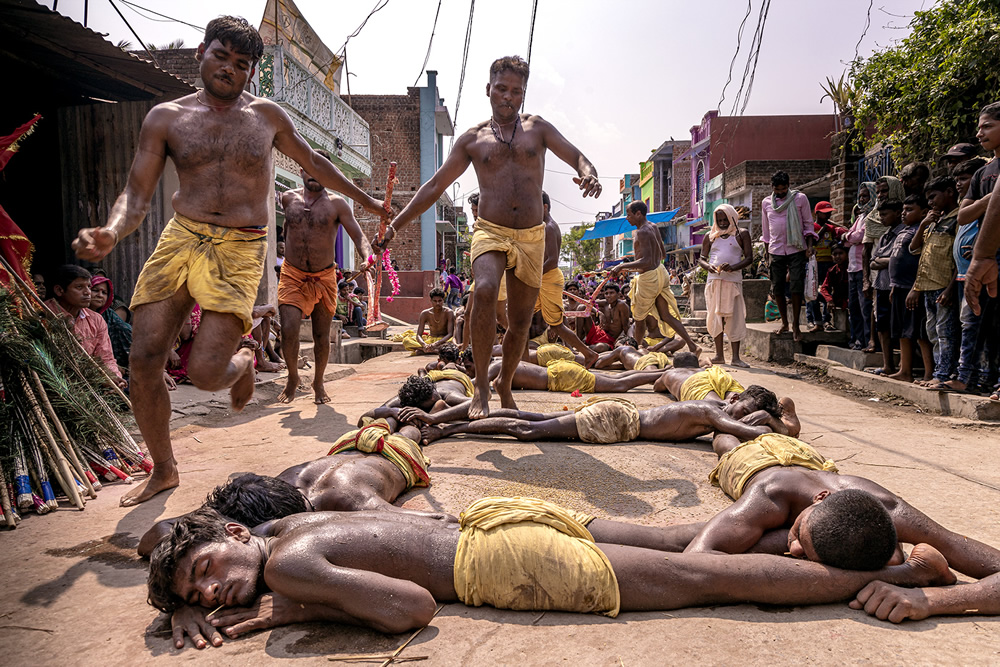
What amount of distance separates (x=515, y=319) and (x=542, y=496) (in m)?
1.51

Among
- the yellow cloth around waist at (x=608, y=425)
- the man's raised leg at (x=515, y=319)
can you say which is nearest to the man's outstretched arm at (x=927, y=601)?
the yellow cloth around waist at (x=608, y=425)

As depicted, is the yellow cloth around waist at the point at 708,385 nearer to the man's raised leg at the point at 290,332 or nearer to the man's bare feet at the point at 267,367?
Result: the man's raised leg at the point at 290,332

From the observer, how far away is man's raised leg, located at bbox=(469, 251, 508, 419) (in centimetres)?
390

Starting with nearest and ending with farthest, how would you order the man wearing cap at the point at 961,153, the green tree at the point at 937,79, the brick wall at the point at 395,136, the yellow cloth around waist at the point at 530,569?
1. the yellow cloth around waist at the point at 530,569
2. the man wearing cap at the point at 961,153
3. the green tree at the point at 937,79
4. the brick wall at the point at 395,136

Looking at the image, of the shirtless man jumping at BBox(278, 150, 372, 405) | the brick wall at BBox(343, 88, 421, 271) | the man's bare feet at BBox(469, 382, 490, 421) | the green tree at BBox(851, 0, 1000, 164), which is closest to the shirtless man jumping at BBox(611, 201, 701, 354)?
the green tree at BBox(851, 0, 1000, 164)

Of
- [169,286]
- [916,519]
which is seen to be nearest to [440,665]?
[916,519]

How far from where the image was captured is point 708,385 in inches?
195

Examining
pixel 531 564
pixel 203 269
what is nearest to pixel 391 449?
pixel 203 269

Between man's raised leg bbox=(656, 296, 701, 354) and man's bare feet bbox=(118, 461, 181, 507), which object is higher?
man's raised leg bbox=(656, 296, 701, 354)

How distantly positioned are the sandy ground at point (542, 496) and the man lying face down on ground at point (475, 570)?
0.05m

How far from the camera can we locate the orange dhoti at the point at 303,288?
545 centimetres

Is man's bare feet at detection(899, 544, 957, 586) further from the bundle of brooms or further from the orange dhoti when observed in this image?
the orange dhoti

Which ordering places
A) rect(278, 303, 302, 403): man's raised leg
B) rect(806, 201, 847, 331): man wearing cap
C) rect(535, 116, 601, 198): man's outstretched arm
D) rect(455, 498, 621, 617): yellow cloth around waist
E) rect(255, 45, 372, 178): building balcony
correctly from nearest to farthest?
rect(455, 498, 621, 617): yellow cloth around waist < rect(535, 116, 601, 198): man's outstretched arm < rect(278, 303, 302, 403): man's raised leg < rect(806, 201, 847, 331): man wearing cap < rect(255, 45, 372, 178): building balcony

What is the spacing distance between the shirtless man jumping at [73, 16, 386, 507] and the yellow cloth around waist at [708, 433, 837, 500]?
246 cm
